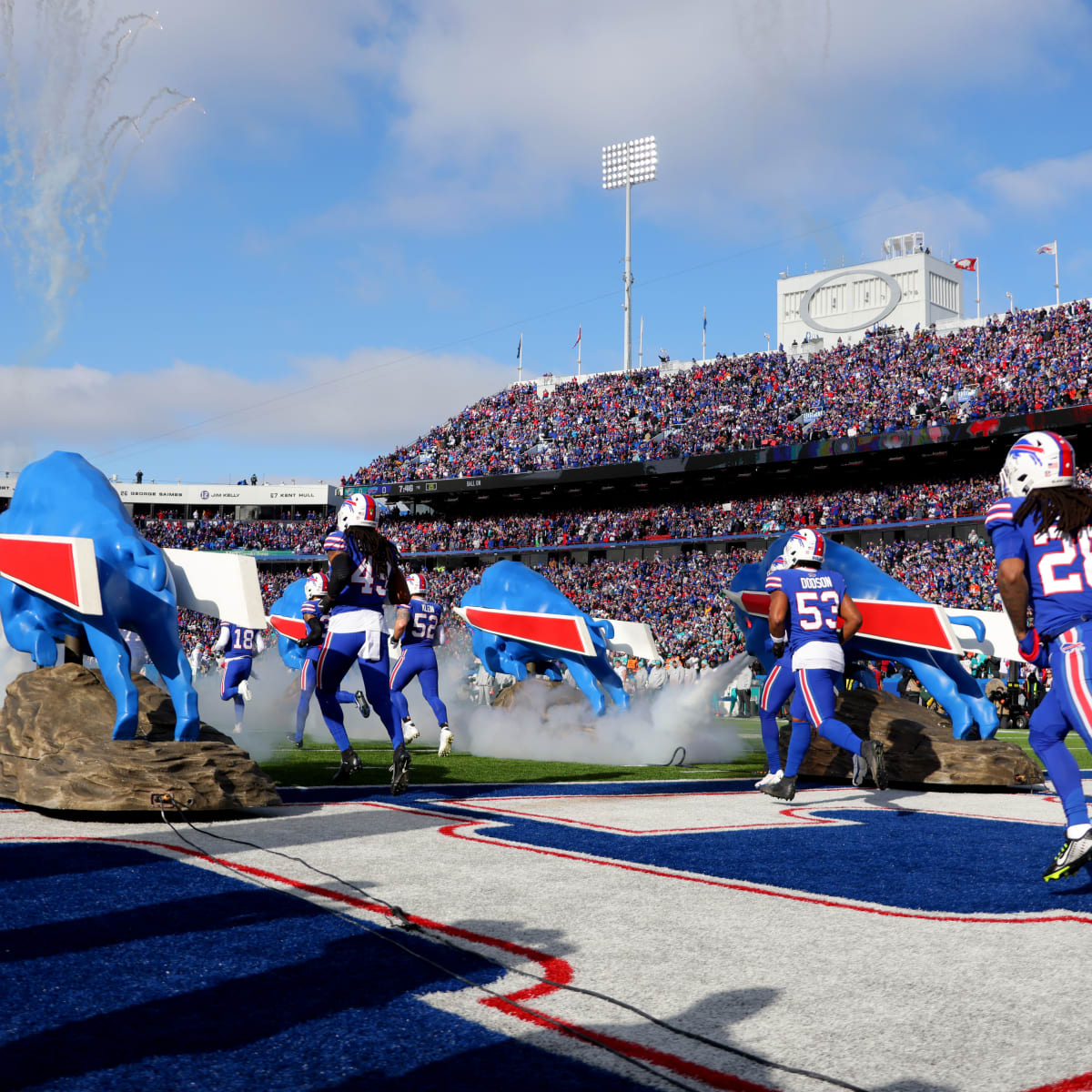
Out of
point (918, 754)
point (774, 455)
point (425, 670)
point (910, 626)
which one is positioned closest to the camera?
point (918, 754)

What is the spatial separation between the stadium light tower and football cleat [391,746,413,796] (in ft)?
137

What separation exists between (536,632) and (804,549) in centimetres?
634

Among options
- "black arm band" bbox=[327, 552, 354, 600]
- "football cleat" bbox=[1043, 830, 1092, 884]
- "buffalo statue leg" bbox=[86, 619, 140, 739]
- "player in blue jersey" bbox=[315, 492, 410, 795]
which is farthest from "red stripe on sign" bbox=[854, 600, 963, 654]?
"buffalo statue leg" bbox=[86, 619, 140, 739]

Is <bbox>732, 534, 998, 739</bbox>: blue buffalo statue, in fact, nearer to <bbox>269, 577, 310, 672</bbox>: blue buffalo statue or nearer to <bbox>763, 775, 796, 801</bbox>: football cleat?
<bbox>763, 775, 796, 801</bbox>: football cleat

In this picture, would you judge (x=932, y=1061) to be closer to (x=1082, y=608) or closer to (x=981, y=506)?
(x=1082, y=608)

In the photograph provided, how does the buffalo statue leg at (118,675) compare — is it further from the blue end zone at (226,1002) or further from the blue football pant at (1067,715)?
the blue football pant at (1067,715)

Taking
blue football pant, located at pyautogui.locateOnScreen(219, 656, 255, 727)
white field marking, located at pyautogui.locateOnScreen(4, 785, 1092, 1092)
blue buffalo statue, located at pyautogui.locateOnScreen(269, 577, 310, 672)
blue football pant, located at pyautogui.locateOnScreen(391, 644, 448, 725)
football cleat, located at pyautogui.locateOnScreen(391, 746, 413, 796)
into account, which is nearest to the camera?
white field marking, located at pyautogui.locateOnScreen(4, 785, 1092, 1092)

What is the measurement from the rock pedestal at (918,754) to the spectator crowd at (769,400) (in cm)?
2383

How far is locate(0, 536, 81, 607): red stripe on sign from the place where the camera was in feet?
21.6

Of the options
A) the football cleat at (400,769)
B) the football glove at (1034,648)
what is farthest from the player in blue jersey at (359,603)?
the football glove at (1034,648)

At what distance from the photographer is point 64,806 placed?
5570 millimetres

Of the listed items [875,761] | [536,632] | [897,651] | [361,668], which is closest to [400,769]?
[361,668]

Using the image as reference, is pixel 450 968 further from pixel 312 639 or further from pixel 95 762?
pixel 312 639

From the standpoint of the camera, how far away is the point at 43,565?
677 centimetres
